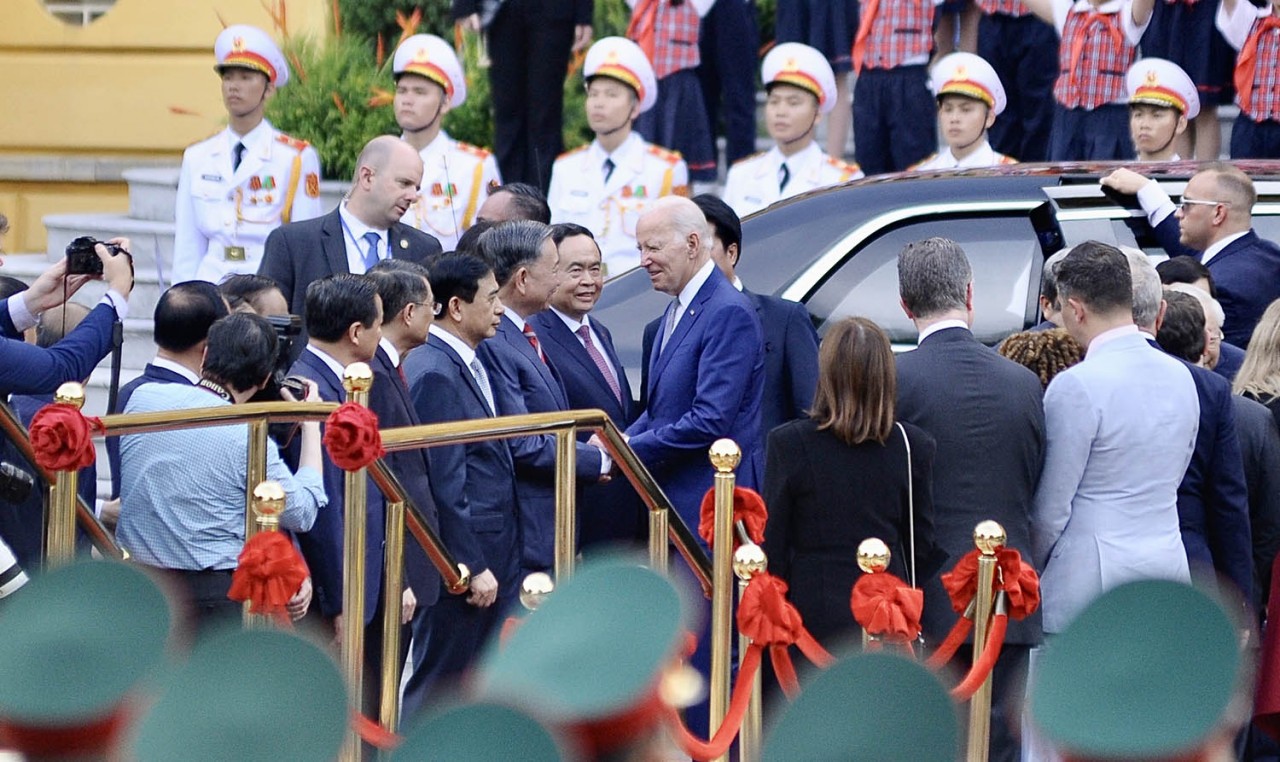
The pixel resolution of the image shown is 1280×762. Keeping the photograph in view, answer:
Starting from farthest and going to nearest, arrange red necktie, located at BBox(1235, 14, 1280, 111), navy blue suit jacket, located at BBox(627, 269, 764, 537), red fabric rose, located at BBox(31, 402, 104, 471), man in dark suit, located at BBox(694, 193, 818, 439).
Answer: red necktie, located at BBox(1235, 14, 1280, 111), man in dark suit, located at BBox(694, 193, 818, 439), navy blue suit jacket, located at BBox(627, 269, 764, 537), red fabric rose, located at BBox(31, 402, 104, 471)

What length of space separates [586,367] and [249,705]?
430 cm

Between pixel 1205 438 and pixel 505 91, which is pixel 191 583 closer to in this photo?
pixel 1205 438

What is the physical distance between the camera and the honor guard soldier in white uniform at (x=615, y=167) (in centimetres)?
904

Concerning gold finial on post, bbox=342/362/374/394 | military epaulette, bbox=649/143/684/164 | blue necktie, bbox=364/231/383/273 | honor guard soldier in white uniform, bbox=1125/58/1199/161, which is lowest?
blue necktie, bbox=364/231/383/273

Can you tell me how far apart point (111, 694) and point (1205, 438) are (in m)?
3.78

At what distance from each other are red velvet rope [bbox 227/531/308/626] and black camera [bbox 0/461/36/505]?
116 cm

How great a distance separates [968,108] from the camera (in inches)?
341

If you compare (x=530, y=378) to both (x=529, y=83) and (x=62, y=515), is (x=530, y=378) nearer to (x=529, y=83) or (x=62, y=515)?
(x=62, y=515)

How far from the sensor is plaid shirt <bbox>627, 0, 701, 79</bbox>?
10.1 m

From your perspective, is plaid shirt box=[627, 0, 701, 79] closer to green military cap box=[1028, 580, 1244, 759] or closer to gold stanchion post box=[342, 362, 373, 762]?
gold stanchion post box=[342, 362, 373, 762]

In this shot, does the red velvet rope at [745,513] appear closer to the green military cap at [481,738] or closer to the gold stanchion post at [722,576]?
the gold stanchion post at [722,576]

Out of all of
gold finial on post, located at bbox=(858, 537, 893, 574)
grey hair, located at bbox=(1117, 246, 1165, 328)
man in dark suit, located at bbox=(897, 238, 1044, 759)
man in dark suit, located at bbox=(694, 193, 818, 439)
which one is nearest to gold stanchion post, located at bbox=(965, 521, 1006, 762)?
gold finial on post, located at bbox=(858, 537, 893, 574)

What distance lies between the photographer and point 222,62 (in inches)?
345

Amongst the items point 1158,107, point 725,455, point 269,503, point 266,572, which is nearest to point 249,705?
point 266,572
